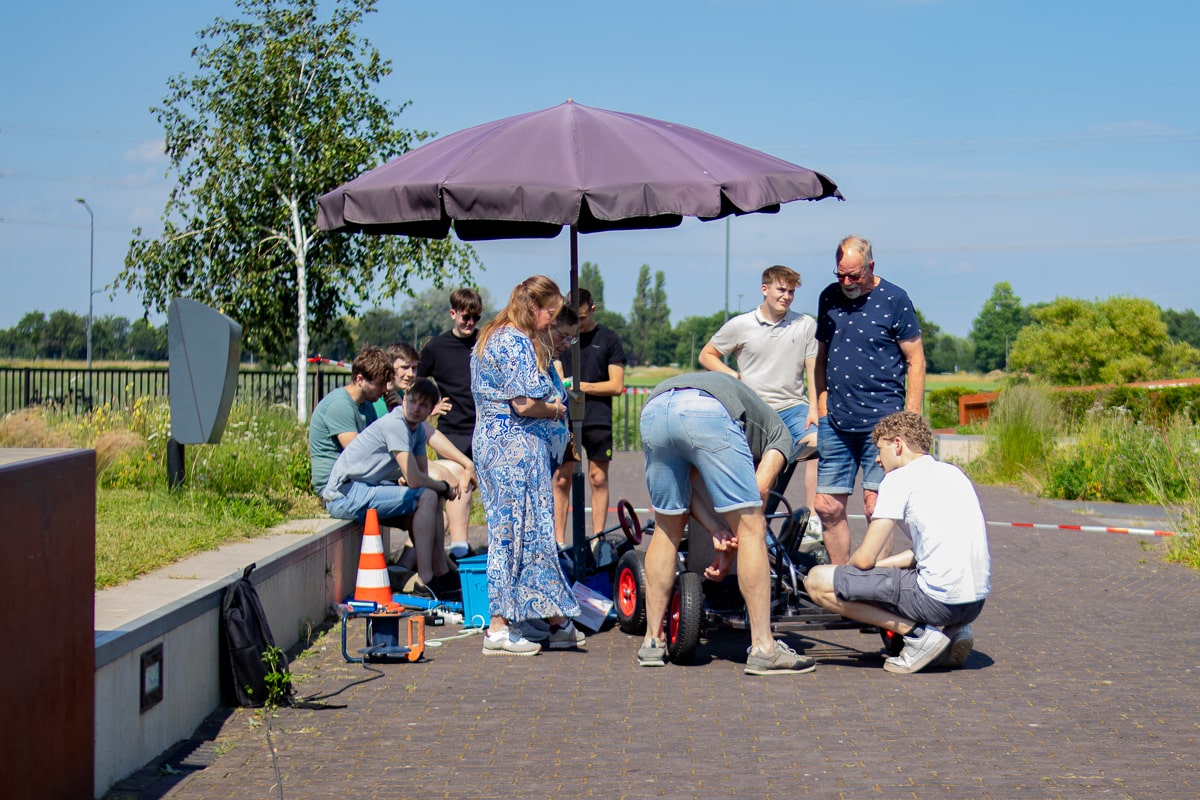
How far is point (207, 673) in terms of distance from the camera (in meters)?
5.51

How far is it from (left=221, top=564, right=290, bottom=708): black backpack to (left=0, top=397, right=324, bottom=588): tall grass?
1.96 feet

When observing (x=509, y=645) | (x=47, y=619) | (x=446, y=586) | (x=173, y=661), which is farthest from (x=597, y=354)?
(x=47, y=619)

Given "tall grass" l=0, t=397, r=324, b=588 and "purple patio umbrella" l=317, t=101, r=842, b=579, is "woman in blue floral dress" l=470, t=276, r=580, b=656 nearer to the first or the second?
"purple patio umbrella" l=317, t=101, r=842, b=579

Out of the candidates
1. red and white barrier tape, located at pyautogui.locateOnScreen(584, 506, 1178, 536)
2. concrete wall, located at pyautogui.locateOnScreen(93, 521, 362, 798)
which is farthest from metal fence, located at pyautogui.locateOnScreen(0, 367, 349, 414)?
concrete wall, located at pyautogui.locateOnScreen(93, 521, 362, 798)

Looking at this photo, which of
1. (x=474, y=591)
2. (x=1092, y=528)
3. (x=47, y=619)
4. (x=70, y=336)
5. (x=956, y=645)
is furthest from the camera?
(x=70, y=336)

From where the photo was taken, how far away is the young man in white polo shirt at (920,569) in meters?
6.24

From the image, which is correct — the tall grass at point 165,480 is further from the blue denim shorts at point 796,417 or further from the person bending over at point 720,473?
the blue denim shorts at point 796,417

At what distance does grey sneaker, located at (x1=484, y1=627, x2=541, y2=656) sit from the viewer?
22.4 feet

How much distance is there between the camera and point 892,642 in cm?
664

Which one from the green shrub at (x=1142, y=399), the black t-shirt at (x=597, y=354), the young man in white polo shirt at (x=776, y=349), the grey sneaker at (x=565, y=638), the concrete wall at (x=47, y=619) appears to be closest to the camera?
the concrete wall at (x=47, y=619)

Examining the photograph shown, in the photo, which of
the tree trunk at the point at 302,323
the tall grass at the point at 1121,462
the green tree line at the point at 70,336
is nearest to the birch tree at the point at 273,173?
the tree trunk at the point at 302,323

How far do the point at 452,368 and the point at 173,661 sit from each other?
427cm

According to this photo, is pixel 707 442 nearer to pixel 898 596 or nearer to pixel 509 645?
pixel 898 596

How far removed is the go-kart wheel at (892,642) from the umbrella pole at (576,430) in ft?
6.62
